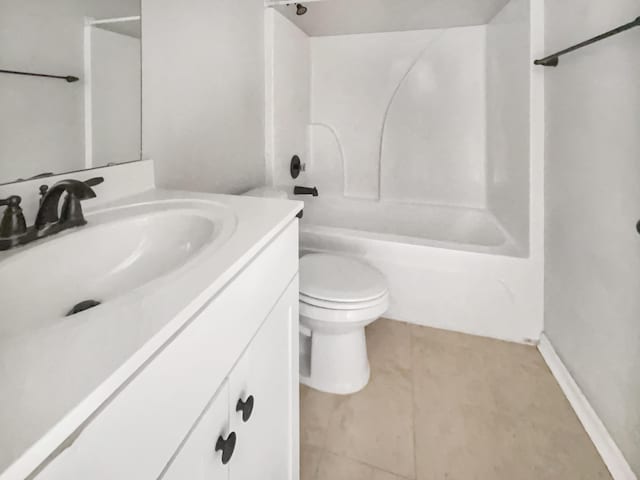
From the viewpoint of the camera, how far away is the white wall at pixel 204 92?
3.77 ft

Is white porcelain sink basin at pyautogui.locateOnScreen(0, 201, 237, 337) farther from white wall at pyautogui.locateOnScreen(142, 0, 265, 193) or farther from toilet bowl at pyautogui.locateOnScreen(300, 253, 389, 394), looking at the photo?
toilet bowl at pyautogui.locateOnScreen(300, 253, 389, 394)

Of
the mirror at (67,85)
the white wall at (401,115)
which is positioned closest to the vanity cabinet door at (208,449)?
the mirror at (67,85)

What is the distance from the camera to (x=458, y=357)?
5.44 feet

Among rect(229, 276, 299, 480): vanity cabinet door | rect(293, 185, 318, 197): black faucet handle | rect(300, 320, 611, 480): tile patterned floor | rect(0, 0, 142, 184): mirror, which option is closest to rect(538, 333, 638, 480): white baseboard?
rect(300, 320, 611, 480): tile patterned floor

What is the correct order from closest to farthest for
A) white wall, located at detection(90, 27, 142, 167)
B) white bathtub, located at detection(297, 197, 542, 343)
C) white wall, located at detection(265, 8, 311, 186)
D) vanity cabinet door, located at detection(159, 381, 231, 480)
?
vanity cabinet door, located at detection(159, 381, 231, 480)
white wall, located at detection(90, 27, 142, 167)
white bathtub, located at detection(297, 197, 542, 343)
white wall, located at detection(265, 8, 311, 186)

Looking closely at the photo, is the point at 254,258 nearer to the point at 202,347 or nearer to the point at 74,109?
the point at 202,347

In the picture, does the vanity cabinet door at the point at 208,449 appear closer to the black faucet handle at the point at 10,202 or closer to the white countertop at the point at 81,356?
the white countertop at the point at 81,356

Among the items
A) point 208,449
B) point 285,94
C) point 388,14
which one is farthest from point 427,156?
point 208,449

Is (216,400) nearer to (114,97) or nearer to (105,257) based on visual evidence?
(105,257)

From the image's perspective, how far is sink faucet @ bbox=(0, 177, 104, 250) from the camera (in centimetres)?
63

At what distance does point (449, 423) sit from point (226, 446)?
40.2 inches

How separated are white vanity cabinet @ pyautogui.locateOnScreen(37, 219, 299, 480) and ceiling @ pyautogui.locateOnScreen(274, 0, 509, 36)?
1774 millimetres

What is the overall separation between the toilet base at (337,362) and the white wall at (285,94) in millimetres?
1041

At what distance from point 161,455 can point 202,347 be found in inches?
5.1
